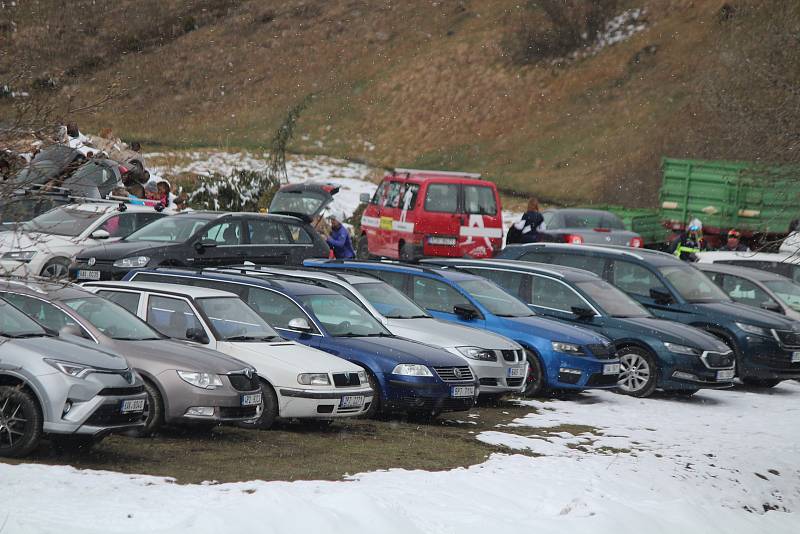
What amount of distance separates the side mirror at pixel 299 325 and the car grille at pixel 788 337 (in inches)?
332

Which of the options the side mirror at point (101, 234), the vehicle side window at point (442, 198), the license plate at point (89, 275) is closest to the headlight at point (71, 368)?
the license plate at point (89, 275)

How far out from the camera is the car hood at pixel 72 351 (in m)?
10.5

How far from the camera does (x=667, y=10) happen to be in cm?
6062

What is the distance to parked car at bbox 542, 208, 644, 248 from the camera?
28.1 meters

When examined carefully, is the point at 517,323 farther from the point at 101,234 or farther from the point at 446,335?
the point at 101,234

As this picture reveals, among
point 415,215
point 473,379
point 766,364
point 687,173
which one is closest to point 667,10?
point 687,173

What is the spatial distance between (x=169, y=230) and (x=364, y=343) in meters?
7.03

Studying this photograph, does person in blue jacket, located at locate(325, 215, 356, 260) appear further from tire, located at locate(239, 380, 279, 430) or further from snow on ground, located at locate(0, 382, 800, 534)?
tire, located at locate(239, 380, 279, 430)

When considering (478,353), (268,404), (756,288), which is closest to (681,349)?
(478,353)

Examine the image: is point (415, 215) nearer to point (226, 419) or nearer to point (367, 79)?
point (226, 419)

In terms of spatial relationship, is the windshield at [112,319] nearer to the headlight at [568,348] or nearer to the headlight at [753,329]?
the headlight at [568,348]

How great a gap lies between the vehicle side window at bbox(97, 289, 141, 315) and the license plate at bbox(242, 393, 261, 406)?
1.96 m

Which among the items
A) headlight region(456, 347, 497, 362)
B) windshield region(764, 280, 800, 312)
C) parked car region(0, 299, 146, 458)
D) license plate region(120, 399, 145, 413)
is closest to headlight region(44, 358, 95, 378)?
parked car region(0, 299, 146, 458)

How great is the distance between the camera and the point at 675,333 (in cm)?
1761
